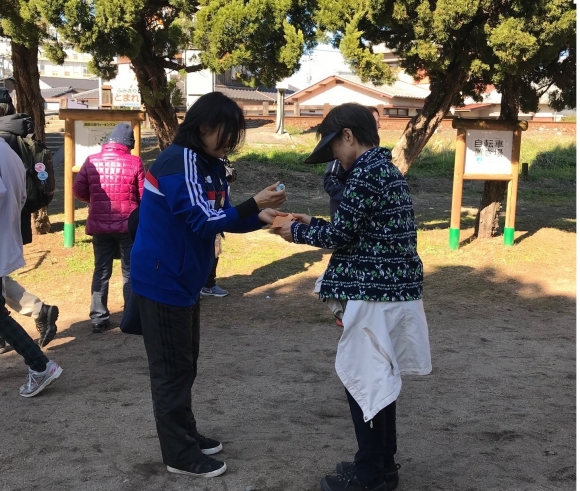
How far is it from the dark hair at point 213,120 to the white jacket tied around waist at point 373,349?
34.7 inches

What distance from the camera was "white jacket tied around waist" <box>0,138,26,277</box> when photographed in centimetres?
415

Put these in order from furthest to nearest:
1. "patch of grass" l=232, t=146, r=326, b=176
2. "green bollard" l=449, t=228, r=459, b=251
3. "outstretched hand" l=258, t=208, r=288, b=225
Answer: "patch of grass" l=232, t=146, r=326, b=176 → "green bollard" l=449, t=228, r=459, b=251 → "outstretched hand" l=258, t=208, r=288, b=225

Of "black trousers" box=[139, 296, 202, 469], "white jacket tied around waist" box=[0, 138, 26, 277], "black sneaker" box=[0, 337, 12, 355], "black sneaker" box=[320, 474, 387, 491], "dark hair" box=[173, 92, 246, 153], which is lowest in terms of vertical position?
"black sneaker" box=[0, 337, 12, 355]

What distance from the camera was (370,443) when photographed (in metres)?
3.00

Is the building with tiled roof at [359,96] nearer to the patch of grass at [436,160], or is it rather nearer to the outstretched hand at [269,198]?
the patch of grass at [436,160]

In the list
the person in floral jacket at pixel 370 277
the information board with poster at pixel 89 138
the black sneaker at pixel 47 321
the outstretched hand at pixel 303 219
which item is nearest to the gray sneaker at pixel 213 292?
the black sneaker at pixel 47 321

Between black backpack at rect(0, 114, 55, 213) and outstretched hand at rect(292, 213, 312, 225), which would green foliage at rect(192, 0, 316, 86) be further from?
outstretched hand at rect(292, 213, 312, 225)

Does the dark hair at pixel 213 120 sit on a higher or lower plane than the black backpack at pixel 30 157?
higher

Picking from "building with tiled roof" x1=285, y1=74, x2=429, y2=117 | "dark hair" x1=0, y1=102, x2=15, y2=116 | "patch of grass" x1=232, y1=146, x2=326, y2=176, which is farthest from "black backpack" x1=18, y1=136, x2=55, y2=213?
"building with tiled roof" x1=285, y1=74, x2=429, y2=117

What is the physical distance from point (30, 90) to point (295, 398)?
679 centimetres

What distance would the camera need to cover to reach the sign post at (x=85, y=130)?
27.3ft

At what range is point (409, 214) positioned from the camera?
2.98 meters

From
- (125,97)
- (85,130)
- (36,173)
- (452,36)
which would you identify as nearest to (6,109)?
(36,173)

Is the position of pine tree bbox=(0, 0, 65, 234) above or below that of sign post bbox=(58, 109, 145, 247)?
above
